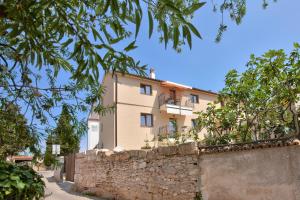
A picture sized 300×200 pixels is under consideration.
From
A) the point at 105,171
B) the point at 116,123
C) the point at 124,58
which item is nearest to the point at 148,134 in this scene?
the point at 116,123

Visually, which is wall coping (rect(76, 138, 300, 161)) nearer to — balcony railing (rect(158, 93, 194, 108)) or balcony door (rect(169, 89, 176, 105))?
balcony railing (rect(158, 93, 194, 108))

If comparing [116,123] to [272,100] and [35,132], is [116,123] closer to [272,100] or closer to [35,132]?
[272,100]

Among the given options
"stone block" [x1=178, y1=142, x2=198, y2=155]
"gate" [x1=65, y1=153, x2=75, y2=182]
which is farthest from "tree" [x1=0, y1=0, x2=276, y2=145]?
"gate" [x1=65, y1=153, x2=75, y2=182]

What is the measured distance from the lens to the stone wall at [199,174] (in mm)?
5935

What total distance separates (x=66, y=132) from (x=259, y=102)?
544 centimetres

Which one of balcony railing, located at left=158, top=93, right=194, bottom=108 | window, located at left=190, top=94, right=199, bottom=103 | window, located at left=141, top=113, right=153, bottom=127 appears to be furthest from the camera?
window, located at left=190, top=94, right=199, bottom=103

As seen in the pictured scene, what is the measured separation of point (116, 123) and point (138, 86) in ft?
10.9

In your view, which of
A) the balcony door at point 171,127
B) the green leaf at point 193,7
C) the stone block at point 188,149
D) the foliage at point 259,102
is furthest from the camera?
the balcony door at point 171,127

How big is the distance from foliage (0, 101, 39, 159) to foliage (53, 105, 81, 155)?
0.88 ft

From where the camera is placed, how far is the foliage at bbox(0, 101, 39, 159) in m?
3.00

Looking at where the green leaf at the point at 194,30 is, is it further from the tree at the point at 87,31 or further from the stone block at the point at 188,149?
the stone block at the point at 188,149

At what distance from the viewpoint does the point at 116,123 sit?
1878cm

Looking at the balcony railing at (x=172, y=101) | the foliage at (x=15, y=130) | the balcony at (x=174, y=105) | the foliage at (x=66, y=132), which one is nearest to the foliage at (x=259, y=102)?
the foliage at (x=66, y=132)

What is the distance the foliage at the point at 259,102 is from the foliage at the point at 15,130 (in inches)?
210
